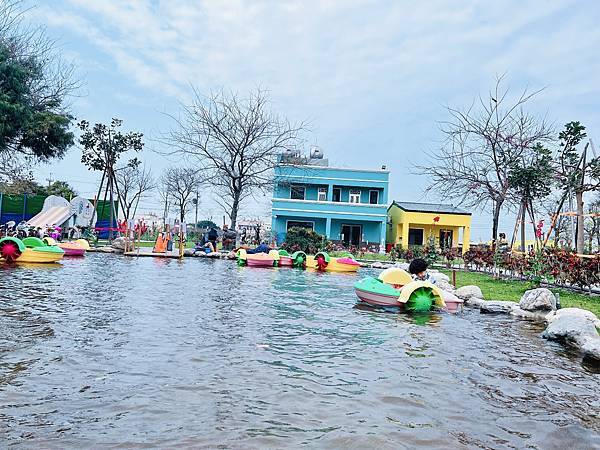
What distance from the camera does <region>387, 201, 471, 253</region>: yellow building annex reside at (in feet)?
127

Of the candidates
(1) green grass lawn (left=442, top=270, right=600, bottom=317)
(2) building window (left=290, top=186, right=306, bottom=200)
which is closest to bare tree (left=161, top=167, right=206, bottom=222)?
(2) building window (left=290, top=186, right=306, bottom=200)

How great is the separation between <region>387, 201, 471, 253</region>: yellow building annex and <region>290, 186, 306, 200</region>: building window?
25.8 ft

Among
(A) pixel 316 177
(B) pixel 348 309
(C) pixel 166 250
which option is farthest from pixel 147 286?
(A) pixel 316 177

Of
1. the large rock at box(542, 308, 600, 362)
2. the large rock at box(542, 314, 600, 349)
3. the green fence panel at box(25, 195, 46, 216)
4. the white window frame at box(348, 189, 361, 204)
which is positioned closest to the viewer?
the large rock at box(542, 308, 600, 362)

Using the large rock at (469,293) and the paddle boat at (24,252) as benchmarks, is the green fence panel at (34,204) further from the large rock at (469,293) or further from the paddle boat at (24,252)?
the large rock at (469,293)

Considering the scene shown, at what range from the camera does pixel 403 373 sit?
224 inches

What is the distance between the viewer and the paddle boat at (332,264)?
67.1ft

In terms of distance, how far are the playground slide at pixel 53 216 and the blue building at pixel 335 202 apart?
14686mm

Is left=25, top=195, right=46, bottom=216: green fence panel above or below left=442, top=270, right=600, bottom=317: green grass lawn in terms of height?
above

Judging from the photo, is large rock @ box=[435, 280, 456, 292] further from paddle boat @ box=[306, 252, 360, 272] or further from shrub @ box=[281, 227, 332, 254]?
shrub @ box=[281, 227, 332, 254]

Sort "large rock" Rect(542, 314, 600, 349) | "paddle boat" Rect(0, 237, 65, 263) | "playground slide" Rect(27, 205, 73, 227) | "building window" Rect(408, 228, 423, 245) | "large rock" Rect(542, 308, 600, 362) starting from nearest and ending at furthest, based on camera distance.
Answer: "large rock" Rect(542, 308, 600, 362), "large rock" Rect(542, 314, 600, 349), "paddle boat" Rect(0, 237, 65, 263), "playground slide" Rect(27, 205, 73, 227), "building window" Rect(408, 228, 423, 245)

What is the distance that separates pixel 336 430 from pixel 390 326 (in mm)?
4776

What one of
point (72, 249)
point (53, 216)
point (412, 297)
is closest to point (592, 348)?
point (412, 297)

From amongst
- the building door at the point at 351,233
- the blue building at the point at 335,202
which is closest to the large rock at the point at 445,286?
the blue building at the point at 335,202
